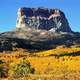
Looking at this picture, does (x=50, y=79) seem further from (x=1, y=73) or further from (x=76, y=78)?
(x=1, y=73)

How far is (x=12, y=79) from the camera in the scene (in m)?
42.5

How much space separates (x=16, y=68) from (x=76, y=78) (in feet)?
91.7

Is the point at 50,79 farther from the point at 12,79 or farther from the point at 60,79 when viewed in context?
the point at 12,79

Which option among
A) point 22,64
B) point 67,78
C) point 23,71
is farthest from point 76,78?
point 22,64

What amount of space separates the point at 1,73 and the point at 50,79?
26.0 metres

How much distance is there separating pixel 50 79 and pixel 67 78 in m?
1.86

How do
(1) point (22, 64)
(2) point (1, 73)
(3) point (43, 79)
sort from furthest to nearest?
(1) point (22, 64) < (2) point (1, 73) < (3) point (43, 79)

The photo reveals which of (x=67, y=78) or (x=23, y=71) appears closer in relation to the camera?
(x=67, y=78)

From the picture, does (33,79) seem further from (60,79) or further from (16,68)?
(16,68)

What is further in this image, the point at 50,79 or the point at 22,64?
the point at 22,64

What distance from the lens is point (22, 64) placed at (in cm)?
7375

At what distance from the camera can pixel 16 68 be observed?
69.5 meters

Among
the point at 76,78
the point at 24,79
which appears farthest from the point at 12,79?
the point at 76,78

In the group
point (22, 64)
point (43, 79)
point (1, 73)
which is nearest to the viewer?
point (43, 79)
